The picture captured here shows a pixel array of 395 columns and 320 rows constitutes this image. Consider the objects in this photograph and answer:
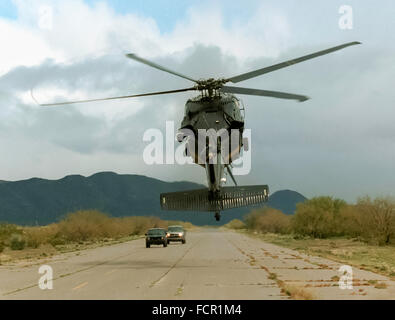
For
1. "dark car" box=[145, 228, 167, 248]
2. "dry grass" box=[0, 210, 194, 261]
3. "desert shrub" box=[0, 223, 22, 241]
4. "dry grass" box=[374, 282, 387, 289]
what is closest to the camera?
"dry grass" box=[374, 282, 387, 289]

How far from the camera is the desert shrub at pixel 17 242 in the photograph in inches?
2071

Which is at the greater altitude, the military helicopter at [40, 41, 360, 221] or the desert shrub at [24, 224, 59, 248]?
the military helicopter at [40, 41, 360, 221]

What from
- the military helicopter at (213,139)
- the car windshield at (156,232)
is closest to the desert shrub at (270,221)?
the car windshield at (156,232)

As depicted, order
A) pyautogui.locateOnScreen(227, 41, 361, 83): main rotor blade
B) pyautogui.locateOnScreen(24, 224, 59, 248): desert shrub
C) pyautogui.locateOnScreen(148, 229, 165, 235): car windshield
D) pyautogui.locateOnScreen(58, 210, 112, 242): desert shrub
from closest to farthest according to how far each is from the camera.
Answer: pyautogui.locateOnScreen(227, 41, 361, 83): main rotor blade → pyautogui.locateOnScreen(148, 229, 165, 235): car windshield → pyautogui.locateOnScreen(24, 224, 59, 248): desert shrub → pyautogui.locateOnScreen(58, 210, 112, 242): desert shrub

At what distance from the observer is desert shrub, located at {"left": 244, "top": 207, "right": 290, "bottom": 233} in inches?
4470

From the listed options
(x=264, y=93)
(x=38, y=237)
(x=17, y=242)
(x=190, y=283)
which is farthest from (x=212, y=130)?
(x=38, y=237)

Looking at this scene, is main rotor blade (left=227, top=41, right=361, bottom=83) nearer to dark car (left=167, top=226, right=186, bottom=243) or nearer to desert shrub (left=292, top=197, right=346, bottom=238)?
dark car (left=167, top=226, right=186, bottom=243)

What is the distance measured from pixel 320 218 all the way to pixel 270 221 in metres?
57.3

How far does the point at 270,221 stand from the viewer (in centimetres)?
12694

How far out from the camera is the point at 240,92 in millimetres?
22984

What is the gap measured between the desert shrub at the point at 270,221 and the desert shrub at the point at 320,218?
24468mm

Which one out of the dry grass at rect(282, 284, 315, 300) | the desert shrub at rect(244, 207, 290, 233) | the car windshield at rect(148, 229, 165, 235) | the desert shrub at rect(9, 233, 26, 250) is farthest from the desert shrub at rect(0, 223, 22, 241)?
the desert shrub at rect(244, 207, 290, 233)

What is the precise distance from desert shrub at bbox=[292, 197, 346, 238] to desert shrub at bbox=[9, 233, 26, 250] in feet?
123

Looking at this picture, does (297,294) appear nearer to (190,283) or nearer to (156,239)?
(190,283)
